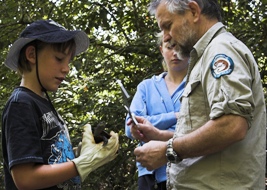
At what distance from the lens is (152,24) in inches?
253

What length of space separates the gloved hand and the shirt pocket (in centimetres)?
49

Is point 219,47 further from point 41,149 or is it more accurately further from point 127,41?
point 127,41

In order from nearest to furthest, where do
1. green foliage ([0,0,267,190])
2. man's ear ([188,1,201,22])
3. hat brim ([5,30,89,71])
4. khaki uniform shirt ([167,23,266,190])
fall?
khaki uniform shirt ([167,23,266,190]), man's ear ([188,1,201,22]), hat brim ([5,30,89,71]), green foliage ([0,0,267,190])

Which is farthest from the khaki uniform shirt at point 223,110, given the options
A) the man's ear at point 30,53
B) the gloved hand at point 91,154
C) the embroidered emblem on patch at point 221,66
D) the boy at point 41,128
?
the man's ear at point 30,53

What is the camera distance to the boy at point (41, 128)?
243 cm

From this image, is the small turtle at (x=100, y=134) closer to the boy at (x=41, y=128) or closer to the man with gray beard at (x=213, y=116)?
the boy at (x=41, y=128)

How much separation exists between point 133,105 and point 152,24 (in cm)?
304

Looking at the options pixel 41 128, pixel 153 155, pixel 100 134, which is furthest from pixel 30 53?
pixel 153 155

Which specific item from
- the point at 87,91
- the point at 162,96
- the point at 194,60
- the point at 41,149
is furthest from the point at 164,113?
the point at 87,91

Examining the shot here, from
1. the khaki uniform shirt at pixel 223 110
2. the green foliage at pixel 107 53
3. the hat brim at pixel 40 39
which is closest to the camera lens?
the khaki uniform shirt at pixel 223 110

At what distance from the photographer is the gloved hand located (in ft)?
8.48

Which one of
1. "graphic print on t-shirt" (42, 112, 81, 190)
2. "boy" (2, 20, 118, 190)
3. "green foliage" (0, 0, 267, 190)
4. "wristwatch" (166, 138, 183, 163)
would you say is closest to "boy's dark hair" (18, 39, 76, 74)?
"boy" (2, 20, 118, 190)

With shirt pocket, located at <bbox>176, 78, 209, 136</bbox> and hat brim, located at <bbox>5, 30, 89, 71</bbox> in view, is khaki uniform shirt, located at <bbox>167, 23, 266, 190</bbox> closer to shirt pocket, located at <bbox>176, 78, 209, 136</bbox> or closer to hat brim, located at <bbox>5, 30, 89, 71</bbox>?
shirt pocket, located at <bbox>176, 78, 209, 136</bbox>

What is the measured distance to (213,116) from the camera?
7.21 ft
